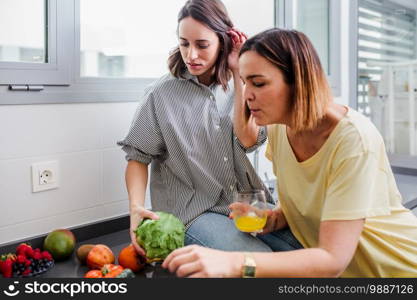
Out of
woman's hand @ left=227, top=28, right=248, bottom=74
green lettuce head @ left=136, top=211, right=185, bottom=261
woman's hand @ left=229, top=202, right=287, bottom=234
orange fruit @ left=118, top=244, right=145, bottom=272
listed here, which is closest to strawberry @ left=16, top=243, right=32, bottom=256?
orange fruit @ left=118, top=244, right=145, bottom=272

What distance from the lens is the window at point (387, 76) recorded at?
356cm

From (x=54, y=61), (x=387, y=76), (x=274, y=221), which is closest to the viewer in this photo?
(x=274, y=221)

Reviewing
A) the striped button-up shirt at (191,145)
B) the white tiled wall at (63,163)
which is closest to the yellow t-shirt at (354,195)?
the striped button-up shirt at (191,145)

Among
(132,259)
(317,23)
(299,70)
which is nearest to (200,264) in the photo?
Answer: (299,70)

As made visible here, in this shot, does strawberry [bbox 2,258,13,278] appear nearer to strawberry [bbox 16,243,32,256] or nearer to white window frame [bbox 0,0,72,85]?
strawberry [bbox 16,243,32,256]

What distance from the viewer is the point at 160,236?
1.31 m

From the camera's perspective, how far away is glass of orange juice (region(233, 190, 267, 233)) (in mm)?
1311

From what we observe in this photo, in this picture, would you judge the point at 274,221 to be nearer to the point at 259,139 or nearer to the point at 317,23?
the point at 259,139

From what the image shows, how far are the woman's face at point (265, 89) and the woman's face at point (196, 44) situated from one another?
0.35 meters

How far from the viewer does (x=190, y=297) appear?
1.06 metres

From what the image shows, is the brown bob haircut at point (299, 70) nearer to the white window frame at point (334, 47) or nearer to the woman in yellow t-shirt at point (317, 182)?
the woman in yellow t-shirt at point (317, 182)

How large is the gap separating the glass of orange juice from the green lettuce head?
0.17 metres

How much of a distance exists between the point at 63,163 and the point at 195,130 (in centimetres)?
51

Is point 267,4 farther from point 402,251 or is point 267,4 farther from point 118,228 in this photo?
point 402,251
